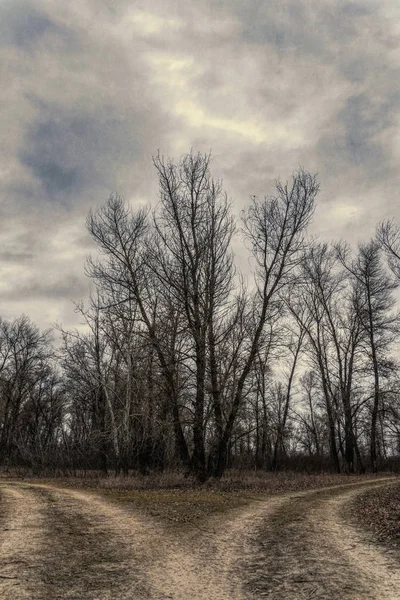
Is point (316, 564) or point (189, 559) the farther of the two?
point (189, 559)

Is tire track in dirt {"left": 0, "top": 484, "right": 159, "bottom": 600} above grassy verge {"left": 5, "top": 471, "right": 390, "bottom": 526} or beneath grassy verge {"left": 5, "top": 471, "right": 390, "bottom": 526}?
above

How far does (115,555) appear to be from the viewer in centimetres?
670

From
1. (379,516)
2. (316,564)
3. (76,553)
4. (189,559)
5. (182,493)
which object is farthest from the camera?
(182,493)

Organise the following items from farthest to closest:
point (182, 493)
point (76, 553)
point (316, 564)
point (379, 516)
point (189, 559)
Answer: point (182, 493), point (379, 516), point (76, 553), point (189, 559), point (316, 564)

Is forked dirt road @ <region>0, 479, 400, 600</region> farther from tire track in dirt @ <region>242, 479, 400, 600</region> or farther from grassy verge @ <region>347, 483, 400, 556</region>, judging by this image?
grassy verge @ <region>347, 483, 400, 556</region>

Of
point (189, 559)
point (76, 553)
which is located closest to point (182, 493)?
point (76, 553)

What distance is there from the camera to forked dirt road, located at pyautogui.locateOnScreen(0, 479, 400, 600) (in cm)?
518

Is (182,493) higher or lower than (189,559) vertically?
lower

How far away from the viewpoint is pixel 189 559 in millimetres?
6574

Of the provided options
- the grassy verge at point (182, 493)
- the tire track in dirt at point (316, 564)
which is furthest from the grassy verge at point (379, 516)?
the grassy verge at point (182, 493)

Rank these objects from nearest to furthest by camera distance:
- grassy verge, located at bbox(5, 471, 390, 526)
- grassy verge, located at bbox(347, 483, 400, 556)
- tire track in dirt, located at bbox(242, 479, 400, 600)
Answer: tire track in dirt, located at bbox(242, 479, 400, 600), grassy verge, located at bbox(347, 483, 400, 556), grassy verge, located at bbox(5, 471, 390, 526)

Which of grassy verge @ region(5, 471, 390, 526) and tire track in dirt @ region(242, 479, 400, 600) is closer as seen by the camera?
tire track in dirt @ region(242, 479, 400, 600)

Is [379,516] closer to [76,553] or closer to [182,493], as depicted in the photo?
[76,553]

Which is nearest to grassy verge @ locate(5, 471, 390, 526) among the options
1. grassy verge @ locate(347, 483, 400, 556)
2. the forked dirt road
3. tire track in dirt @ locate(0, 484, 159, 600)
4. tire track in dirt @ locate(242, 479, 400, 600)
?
the forked dirt road
